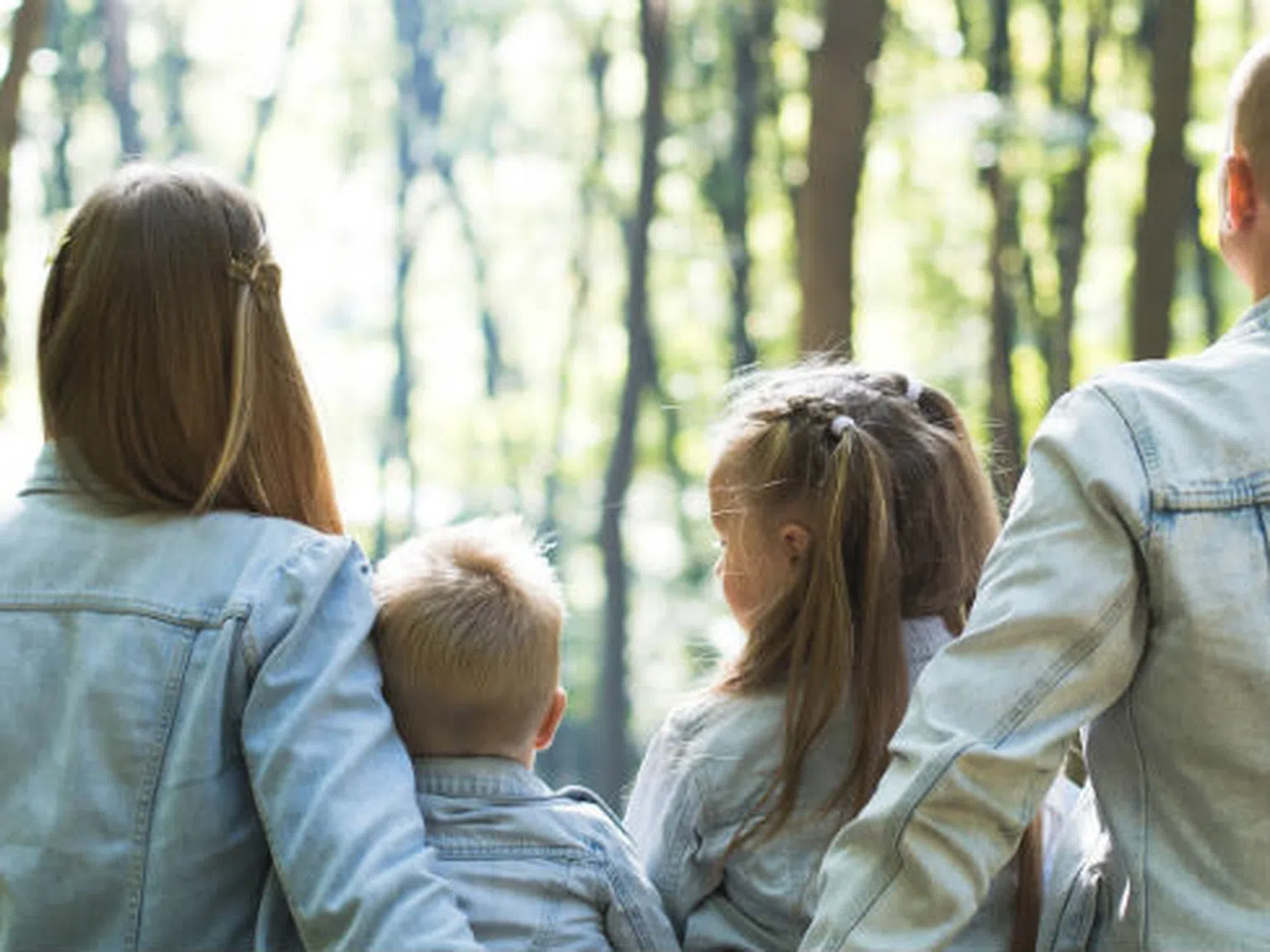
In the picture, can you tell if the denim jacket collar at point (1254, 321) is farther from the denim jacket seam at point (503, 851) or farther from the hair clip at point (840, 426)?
the denim jacket seam at point (503, 851)

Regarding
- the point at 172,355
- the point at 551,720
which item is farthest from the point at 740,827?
the point at 172,355

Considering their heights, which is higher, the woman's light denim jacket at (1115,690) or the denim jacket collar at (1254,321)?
the denim jacket collar at (1254,321)

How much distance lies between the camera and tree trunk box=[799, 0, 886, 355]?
5.76 m

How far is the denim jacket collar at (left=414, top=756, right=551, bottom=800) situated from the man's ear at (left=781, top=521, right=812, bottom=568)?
1.43 feet

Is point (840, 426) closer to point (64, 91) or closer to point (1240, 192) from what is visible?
point (1240, 192)

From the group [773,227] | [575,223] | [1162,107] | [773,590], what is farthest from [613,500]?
[773,590]

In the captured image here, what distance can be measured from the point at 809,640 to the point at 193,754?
76 cm

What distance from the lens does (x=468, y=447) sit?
867 inches

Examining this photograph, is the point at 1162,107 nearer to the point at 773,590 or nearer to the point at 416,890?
the point at 773,590

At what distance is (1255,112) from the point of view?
77.1 inches

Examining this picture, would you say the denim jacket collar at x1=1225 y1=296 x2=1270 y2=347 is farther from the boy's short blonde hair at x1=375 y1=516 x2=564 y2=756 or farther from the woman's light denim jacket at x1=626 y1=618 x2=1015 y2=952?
the boy's short blonde hair at x1=375 y1=516 x2=564 y2=756

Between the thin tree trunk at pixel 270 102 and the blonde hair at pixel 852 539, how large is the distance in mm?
18093

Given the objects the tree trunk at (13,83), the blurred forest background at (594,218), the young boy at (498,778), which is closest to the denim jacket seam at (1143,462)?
the young boy at (498,778)

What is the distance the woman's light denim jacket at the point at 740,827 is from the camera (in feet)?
7.33
